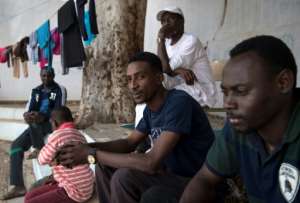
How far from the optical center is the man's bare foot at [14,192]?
412cm

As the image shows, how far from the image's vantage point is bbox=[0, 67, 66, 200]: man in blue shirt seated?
177 inches

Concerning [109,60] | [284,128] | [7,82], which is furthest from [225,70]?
[7,82]

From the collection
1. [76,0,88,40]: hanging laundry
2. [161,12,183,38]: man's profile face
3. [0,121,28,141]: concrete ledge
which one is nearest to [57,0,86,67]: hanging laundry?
[76,0,88,40]: hanging laundry

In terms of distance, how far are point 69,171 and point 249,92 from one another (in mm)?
1804

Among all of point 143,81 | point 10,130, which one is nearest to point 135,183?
point 143,81

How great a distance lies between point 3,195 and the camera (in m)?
4.23

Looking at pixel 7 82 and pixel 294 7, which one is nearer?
pixel 294 7

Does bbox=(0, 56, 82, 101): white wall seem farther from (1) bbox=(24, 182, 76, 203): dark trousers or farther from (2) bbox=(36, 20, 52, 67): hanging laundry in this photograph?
(1) bbox=(24, 182, 76, 203): dark trousers

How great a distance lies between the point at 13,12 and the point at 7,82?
1.97 meters

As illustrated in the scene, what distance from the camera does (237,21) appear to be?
22.4 ft

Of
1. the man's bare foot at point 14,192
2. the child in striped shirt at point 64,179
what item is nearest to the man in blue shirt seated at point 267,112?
the child in striped shirt at point 64,179

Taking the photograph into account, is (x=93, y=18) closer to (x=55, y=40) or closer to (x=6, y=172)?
(x=55, y=40)

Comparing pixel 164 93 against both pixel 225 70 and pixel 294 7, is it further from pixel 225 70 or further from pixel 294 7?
pixel 294 7

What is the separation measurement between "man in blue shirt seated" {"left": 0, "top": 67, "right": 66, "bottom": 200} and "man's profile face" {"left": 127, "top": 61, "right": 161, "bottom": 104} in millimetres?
2522
